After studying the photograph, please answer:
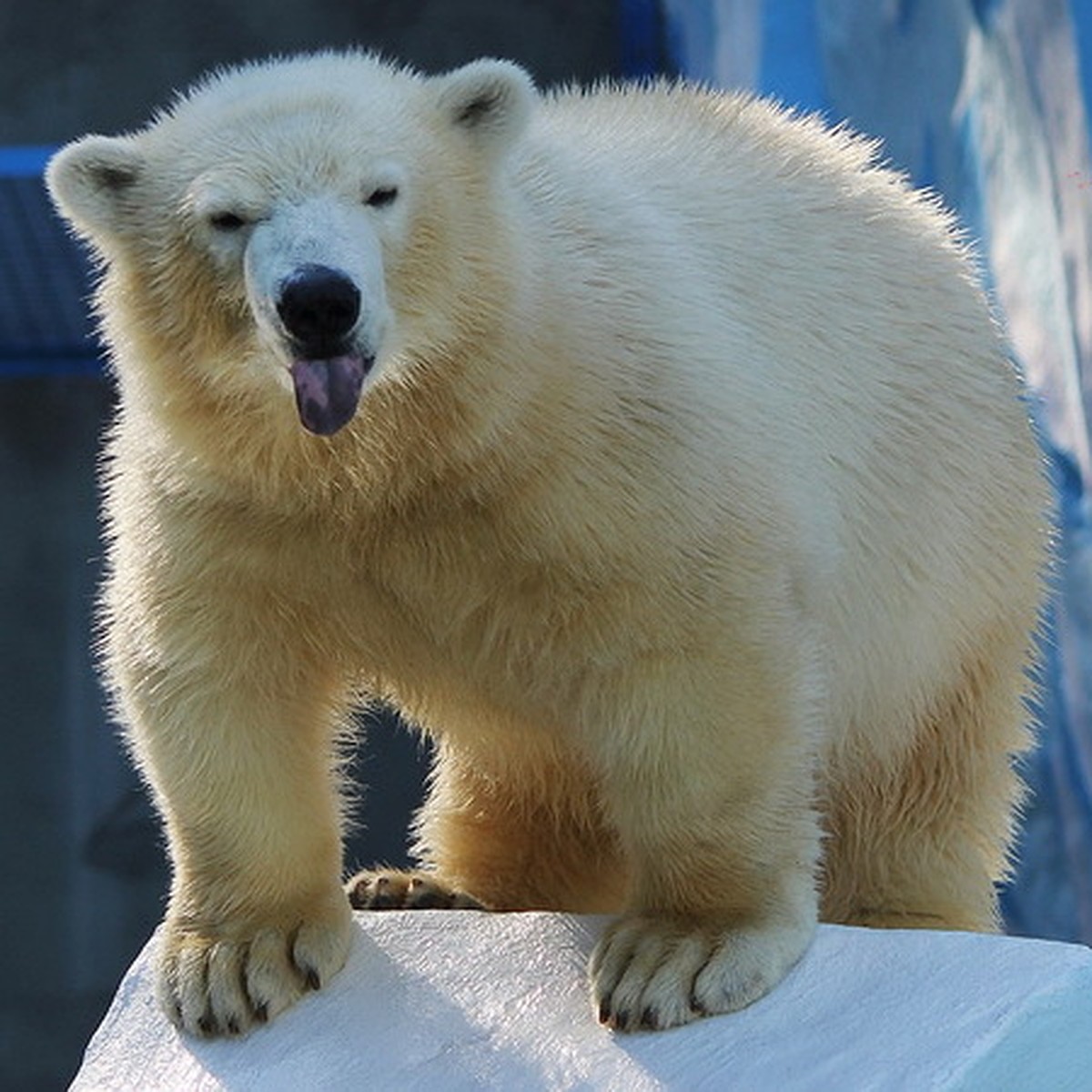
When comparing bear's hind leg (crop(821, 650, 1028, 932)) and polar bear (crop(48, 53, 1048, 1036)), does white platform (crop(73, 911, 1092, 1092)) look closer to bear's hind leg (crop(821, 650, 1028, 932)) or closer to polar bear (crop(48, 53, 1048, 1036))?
polar bear (crop(48, 53, 1048, 1036))

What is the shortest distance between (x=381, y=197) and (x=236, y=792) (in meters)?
0.83

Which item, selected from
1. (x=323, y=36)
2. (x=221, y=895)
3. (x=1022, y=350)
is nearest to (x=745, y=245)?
(x=221, y=895)

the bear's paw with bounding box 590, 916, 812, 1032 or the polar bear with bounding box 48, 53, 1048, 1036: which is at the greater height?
the polar bear with bounding box 48, 53, 1048, 1036

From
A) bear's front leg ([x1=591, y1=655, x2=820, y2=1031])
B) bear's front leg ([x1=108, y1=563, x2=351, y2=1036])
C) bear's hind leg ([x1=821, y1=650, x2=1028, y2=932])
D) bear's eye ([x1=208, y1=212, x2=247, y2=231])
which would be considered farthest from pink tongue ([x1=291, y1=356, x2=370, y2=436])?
bear's hind leg ([x1=821, y1=650, x2=1028, y2=932])

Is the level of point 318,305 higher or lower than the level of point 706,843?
higher

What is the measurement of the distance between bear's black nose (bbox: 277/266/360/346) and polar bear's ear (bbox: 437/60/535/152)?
444mm

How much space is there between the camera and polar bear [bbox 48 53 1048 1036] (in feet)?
10.2

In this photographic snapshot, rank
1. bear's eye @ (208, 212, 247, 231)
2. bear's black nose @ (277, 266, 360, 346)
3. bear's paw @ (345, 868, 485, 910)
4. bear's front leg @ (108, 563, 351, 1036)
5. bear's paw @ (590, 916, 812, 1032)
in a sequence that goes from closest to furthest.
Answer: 1. bear's black nose @ (277, 266, 360, 346)
2. bear's eye @ (208, 212, 247, 231)
3. bear's paw @ (590, 916, 812, 1032)
4. bear's front leg @ (108, 563, 351, 1036)
5. bear's paw @ (345, 868, 485, 910)

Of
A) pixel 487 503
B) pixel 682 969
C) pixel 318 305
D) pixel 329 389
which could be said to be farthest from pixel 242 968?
pixel 318 305

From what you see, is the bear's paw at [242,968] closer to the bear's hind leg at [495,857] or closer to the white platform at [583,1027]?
the white platform at [583,1027]

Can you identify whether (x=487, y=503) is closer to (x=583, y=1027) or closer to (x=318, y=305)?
(x=318, y=305)

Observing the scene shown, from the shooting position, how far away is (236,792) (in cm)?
340

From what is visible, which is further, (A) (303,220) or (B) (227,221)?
(B) (227,221)

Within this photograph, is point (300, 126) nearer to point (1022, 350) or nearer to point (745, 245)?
point (745, 245)
